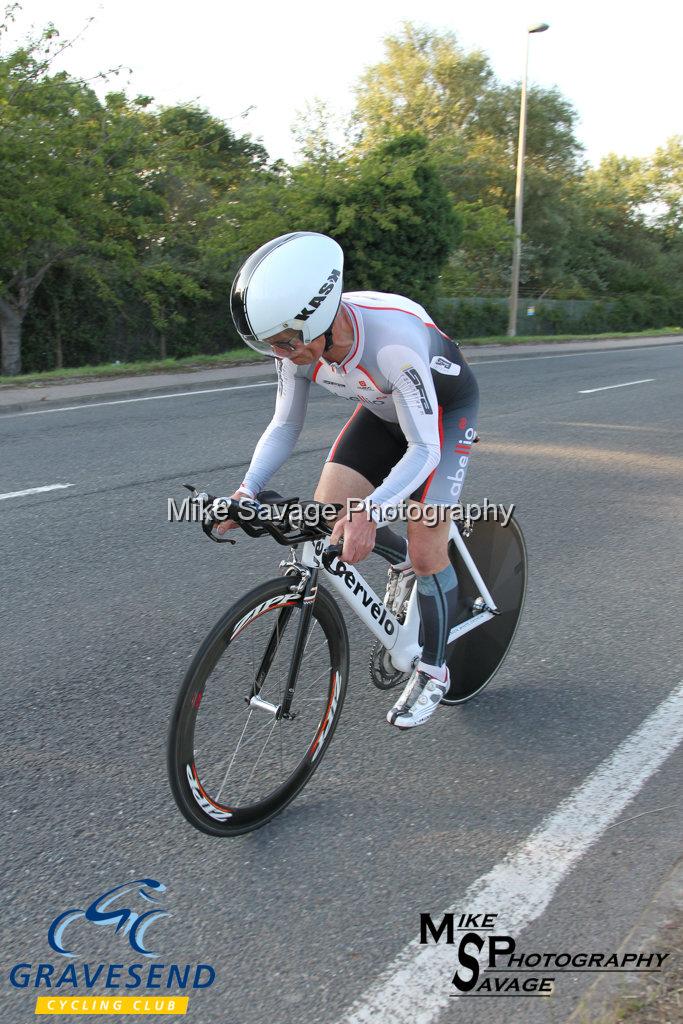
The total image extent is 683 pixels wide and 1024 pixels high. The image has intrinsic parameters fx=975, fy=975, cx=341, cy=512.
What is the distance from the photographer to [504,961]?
246cm

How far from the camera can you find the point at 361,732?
3.67 metres

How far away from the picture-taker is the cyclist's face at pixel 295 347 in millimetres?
2838

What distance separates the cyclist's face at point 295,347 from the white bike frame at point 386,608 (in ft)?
1.85

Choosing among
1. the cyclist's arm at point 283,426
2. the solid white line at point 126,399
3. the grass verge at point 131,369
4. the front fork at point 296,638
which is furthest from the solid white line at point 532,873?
the grass verge at point 131,369

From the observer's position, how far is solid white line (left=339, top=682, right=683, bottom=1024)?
2.31 meters

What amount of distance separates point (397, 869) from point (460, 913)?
260 mm

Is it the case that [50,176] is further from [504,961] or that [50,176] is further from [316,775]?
[504,961]

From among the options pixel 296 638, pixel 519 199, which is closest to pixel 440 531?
pixel 296 638

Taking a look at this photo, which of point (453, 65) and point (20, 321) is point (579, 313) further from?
point (20, 321)

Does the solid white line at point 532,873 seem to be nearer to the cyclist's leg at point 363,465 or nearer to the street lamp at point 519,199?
the cyclist's leg at point 363,465

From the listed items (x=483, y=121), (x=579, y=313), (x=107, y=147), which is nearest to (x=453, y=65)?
(x=483, y=121)

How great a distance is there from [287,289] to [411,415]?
0.60 m
